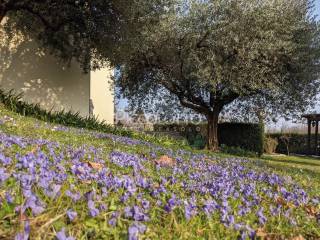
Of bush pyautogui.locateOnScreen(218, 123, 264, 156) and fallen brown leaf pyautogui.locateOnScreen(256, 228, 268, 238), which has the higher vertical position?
bush pyautogui.locateOnScreen(218, 123, 264, 156)

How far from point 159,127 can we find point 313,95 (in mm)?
10494

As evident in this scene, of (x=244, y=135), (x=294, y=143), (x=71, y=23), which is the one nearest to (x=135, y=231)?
(x=71, y=23)

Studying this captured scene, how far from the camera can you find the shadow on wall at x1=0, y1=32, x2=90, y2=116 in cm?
1902

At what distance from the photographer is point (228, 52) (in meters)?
19.4

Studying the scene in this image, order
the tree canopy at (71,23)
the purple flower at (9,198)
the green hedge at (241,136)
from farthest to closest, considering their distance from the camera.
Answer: the green hedge at (241,136), the tree canopy at (71,23), the purple flower at (9,198)

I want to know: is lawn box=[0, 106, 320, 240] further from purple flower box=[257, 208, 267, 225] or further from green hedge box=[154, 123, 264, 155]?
green hedge box=[154, 123, 264, 155]

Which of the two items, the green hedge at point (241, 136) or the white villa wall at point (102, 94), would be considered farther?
the green hedge at point (241, 136)

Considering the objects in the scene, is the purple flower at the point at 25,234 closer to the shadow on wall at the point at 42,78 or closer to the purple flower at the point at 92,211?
the purple flower at the point at 92,211

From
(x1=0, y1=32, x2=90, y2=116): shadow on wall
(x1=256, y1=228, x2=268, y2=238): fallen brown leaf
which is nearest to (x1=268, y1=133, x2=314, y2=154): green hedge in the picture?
(x1=0, y1=32, x2=90, y2=116): shadow on wall

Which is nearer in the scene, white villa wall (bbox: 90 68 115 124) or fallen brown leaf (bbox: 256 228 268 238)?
fallen brown leaf (bbox: 256 228 268 238)

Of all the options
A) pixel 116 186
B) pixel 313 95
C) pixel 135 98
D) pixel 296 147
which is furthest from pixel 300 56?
pixel 116 186

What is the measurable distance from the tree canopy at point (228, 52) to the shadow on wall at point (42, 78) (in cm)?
214

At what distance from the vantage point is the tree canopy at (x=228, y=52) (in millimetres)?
18922

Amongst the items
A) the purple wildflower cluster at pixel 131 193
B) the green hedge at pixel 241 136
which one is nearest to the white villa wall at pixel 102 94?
the green hedge at pixel 241 136
